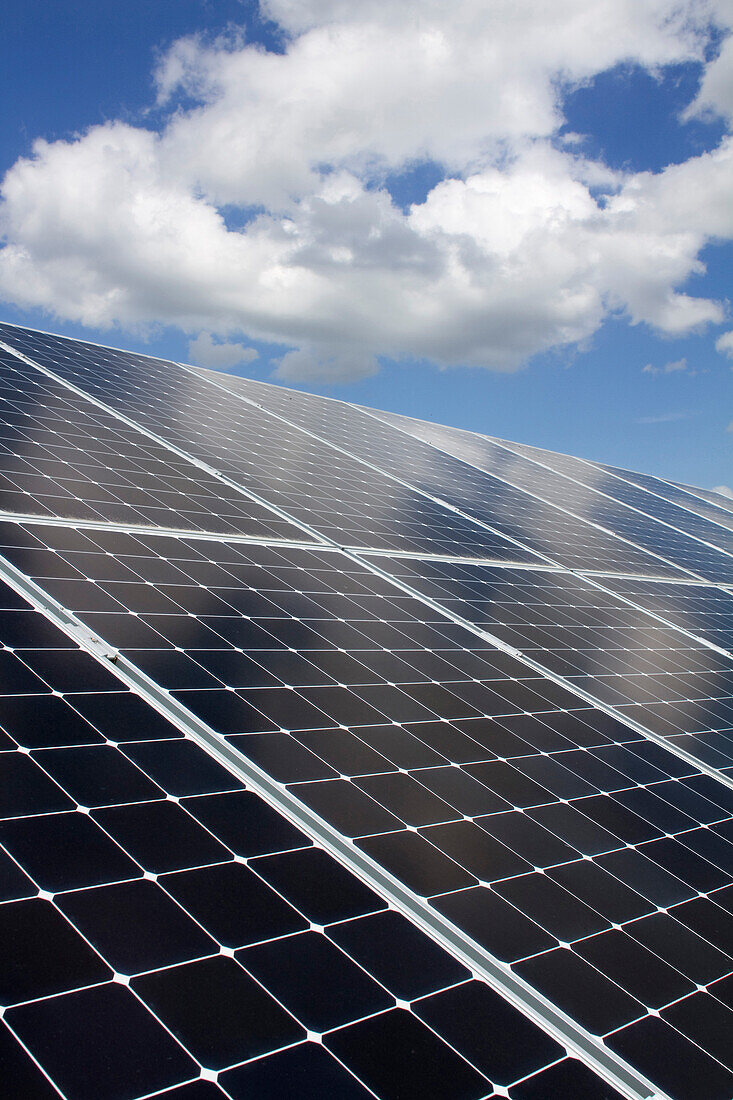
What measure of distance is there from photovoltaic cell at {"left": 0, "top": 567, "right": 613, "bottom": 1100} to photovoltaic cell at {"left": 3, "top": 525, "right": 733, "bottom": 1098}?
1.7 inches

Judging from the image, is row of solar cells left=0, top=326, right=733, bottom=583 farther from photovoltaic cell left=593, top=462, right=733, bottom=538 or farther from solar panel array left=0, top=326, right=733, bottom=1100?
photovoltaic cell left=593, top=462, right=733, bottom=538

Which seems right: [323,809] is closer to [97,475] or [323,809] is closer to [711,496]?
[97,475]

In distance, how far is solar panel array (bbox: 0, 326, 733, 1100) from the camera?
17.7ft

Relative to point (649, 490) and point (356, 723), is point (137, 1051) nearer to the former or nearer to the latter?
point (356, 723)

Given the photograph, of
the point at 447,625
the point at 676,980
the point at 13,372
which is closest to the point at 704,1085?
the point at 676,980

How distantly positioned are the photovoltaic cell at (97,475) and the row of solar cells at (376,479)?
3.94ft

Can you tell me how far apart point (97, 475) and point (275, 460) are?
21.4ft

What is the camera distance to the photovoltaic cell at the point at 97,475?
13.0 meters

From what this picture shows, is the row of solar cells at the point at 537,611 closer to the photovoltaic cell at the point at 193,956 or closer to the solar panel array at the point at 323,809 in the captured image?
the solar panel array at the point at 323,809

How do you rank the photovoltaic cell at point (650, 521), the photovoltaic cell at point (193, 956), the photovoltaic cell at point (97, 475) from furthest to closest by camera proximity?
the photovoltaic cell at point (650, 521), the photovoltaic cell at point (97, 475), the photovoltaic cell at point (193, 956)

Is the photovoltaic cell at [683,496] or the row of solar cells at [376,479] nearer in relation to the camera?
the row of solar cells at [376,479]

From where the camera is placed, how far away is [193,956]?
565 centimetres

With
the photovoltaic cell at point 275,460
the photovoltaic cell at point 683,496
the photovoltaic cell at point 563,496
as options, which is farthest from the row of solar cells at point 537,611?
the photovoltaic cell at point 683,496

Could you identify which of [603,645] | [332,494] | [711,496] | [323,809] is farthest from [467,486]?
[711,496]
